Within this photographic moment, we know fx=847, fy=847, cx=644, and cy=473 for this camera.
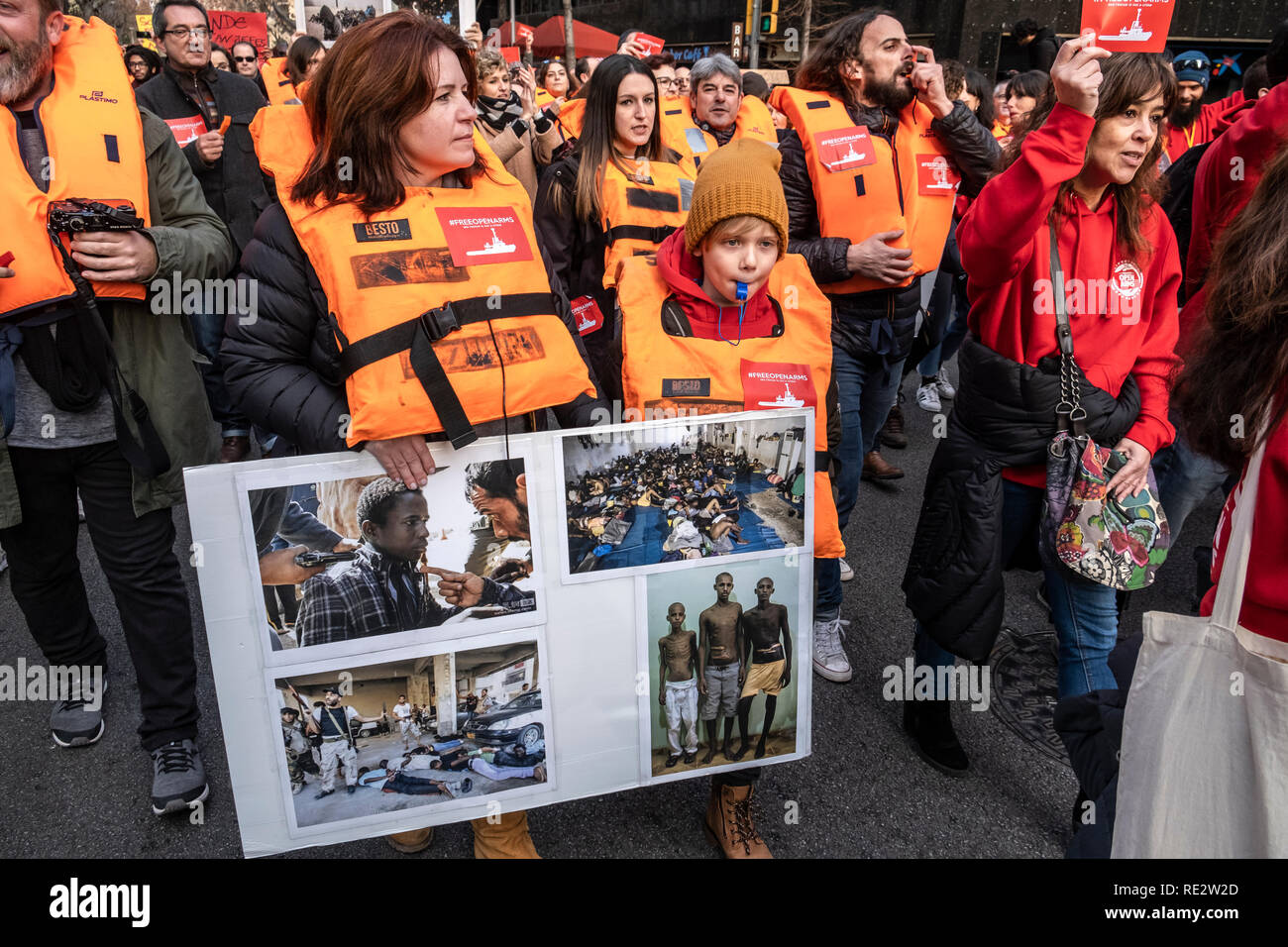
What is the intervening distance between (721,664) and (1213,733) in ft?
3.53

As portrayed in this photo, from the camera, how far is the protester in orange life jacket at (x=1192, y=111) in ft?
16.4

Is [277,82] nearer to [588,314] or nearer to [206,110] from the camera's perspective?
[206,110]

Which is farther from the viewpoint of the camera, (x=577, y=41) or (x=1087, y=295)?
(x=577, y=41)

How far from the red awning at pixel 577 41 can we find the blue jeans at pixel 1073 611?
19496 millimetres

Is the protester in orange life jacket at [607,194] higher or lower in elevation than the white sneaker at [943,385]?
higher

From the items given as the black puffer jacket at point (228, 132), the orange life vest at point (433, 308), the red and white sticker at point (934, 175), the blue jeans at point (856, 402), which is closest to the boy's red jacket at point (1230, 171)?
the red and white sticker at point (934, 175)

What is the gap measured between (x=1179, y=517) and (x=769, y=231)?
2.69 metres

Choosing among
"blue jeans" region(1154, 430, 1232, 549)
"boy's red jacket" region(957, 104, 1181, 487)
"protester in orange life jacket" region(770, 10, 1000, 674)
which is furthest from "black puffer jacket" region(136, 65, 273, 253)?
"blue jeans" region(1154, 430, 1232, 549)

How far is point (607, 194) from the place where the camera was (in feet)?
11.4

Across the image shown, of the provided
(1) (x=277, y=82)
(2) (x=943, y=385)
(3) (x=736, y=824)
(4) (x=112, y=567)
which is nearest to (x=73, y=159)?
(4) (x=112, y=567)

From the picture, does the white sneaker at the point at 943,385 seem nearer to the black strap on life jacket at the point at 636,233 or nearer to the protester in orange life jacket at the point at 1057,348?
the black strap on life jacket at the point at 636,233

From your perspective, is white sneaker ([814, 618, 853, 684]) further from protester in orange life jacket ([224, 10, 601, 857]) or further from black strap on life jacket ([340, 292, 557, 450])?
black strap on life jacket ([340, 292, 557, 450])
